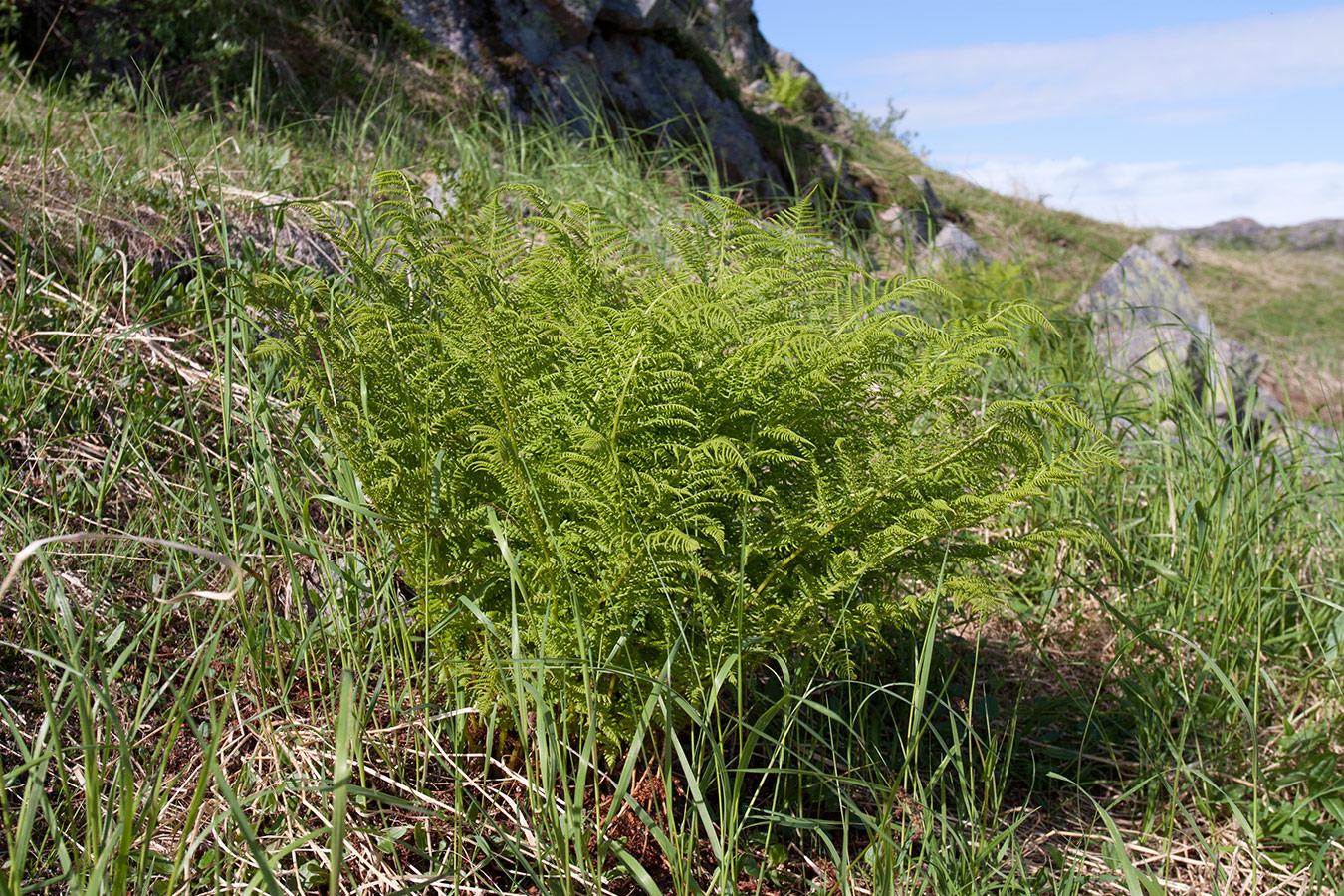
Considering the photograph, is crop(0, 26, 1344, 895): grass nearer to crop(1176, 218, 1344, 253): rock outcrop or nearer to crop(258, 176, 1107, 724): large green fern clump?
crop(258, 176, 1107, 724): large green fern clump

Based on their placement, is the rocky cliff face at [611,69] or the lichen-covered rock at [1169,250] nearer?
the rocky cliff face at [611,69]

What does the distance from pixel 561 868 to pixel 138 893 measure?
62 centimetres

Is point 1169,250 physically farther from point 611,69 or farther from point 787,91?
point 611,69

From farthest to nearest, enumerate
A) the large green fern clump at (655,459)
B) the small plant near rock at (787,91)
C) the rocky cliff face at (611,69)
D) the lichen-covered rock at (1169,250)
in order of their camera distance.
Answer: the lichen-covered rock at (1169,250), the small plant near rock at (787,91), the rocky cliff face at (611,69), the large green fern clump at (655,459)

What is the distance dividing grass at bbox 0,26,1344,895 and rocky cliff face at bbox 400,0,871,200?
3.42 metres

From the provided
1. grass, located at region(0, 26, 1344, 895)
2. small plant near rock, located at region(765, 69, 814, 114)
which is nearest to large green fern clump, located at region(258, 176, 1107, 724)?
grass, located at region(0, 26, 1344, 895)

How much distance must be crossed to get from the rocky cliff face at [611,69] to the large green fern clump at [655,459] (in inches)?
160

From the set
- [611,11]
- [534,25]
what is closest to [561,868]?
[534,25]

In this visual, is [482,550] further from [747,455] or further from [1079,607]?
[1079,607]

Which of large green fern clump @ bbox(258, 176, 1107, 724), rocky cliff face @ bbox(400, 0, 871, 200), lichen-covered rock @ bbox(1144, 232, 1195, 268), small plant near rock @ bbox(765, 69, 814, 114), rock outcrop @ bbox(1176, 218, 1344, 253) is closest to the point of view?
large green fern clump @ bbox(258, 176, 1107, 724)

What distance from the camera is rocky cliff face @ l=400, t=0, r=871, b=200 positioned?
22.4 feet

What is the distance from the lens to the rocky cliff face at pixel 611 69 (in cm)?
682

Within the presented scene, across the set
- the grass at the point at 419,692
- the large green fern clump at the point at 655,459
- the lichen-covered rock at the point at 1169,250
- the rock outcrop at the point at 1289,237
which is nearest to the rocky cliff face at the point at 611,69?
the grass at the point at 419,692

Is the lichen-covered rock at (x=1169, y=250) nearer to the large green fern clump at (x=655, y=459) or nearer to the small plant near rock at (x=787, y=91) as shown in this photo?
the small plant near rock at (x=787, y=91)
